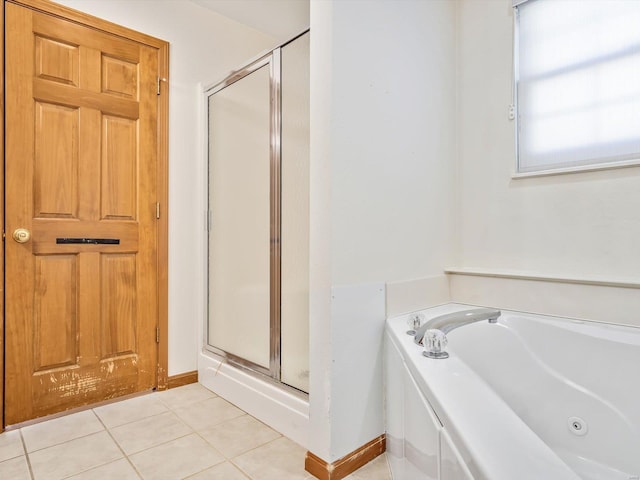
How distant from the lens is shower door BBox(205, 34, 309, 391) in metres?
1.72

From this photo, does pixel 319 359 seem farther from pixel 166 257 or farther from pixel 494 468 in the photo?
pixel 166 257

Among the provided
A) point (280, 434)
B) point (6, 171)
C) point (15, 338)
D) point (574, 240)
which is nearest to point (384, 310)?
point (280, 434)

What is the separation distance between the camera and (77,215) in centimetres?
193

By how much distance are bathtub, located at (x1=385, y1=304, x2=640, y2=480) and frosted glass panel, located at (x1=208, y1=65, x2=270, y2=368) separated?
2.58ft

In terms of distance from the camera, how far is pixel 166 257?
224 centimetres

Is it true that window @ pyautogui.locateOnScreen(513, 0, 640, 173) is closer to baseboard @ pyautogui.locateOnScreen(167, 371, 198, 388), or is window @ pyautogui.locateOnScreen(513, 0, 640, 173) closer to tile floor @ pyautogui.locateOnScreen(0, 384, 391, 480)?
tile floor @ pyautogui.locateOnScreen(0, 384, 391, 480)

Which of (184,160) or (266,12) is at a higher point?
(266,12)

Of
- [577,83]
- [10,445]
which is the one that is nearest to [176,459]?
[10,445]

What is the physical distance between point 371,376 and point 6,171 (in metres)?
1.91

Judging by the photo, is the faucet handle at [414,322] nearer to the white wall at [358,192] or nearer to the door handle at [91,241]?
the white wall at [358,192]

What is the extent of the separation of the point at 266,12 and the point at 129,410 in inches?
102

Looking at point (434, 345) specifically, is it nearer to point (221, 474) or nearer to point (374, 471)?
point (374, 471)

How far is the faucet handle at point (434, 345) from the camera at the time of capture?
105 cm

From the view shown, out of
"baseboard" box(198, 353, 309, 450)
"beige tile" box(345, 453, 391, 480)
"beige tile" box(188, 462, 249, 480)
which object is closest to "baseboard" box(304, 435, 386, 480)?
"beige tile" box(345, 453, 391, 480)
